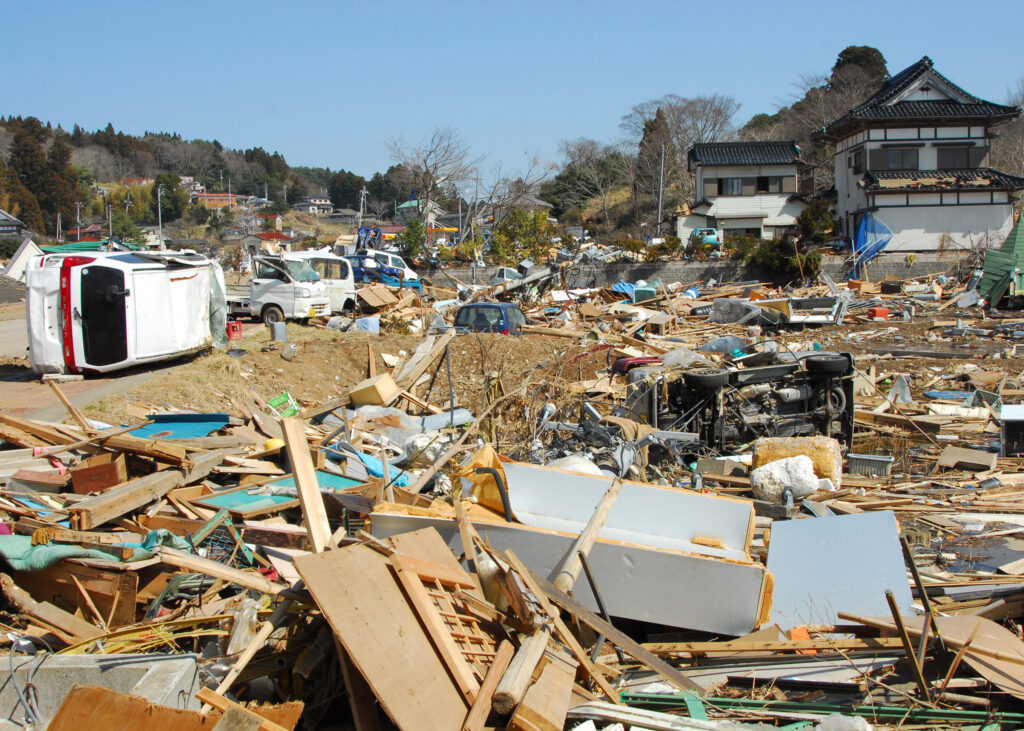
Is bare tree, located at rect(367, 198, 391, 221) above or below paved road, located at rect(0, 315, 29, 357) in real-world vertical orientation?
above

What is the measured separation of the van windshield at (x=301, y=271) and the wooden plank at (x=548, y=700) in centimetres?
1663

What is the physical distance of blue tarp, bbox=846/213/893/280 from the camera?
28.4 m

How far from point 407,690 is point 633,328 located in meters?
16.5

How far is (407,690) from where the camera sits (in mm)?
3369

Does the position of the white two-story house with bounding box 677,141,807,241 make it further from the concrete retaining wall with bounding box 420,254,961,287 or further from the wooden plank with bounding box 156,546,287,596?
the wooden plank with bounding box 156,546,287,596

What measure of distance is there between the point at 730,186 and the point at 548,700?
35643mm

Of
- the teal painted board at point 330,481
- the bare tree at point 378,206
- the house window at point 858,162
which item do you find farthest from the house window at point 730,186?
the bare tree at point 378,206

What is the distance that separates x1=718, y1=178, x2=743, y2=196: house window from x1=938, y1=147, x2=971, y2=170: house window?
828cm

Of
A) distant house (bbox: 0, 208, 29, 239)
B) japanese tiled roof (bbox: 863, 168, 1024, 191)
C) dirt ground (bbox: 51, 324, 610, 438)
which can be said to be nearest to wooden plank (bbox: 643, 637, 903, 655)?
dirt ground (bbox: 51, 324, 610, 438)

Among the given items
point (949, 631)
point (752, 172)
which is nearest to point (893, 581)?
point (949, 631)

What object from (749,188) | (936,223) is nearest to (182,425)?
(936,223)

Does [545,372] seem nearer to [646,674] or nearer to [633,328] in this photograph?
[633,328]

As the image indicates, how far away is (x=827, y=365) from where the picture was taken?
9.01 metres

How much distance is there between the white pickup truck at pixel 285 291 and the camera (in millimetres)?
18812
